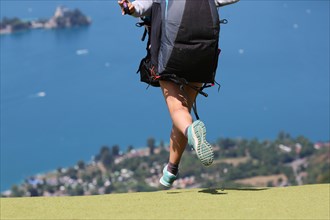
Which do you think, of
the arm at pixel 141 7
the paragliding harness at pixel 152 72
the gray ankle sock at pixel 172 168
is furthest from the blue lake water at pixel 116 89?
the arm at pixel 141 7

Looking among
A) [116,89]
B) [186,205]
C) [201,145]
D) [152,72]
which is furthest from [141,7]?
[116,89]

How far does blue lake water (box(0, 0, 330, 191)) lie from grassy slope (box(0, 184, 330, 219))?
44720 mm

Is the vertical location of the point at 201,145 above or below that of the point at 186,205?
above

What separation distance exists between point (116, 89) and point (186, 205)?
184 ft

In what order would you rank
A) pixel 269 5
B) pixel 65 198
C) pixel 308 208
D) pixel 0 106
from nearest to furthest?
pixel 308 208, pixel 65 198, pixel 0 106, pixel 269 5

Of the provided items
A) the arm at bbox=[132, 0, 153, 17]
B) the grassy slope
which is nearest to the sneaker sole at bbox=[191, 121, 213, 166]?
the grassy slope

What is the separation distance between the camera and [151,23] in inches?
166

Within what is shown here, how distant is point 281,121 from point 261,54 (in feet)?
34.7

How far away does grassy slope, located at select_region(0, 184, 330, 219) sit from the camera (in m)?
3.67

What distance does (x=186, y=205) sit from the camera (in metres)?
3.86

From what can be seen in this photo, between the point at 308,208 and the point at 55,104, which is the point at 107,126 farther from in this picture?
the point at 308,208

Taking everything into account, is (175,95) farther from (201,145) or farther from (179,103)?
(201,145)

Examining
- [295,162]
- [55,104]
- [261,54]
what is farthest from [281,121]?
[55,104]

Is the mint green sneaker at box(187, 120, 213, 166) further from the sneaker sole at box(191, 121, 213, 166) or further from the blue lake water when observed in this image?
the blue lake water
